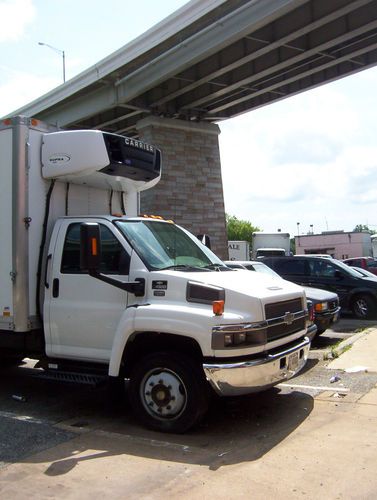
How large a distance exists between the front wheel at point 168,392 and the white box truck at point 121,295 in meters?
0.01

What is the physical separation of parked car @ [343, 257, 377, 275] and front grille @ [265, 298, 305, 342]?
1832 cm

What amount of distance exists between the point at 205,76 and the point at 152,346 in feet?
43.3

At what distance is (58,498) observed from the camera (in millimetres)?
3809

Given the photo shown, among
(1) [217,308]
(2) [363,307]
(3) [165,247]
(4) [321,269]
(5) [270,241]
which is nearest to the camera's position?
(1) [217,308]

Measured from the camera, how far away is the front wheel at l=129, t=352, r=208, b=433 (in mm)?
5020

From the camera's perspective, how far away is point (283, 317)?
5.37 meters

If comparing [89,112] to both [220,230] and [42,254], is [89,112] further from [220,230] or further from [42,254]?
[42,254]

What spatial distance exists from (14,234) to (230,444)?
324cm

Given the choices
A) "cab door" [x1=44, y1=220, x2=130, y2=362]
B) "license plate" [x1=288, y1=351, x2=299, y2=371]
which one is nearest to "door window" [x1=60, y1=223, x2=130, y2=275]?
"cab door" [x1=44, y1=220, x2=130, y2=362]

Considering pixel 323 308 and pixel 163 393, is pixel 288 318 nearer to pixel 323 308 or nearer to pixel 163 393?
pixel 163 393

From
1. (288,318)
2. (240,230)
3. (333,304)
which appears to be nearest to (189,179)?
(333,304)

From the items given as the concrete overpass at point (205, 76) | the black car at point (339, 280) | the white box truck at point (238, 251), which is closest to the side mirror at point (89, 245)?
the black car at point (339, 280)

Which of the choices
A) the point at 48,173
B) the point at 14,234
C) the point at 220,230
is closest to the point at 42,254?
the point at 14,234

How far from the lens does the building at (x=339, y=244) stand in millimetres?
46094
